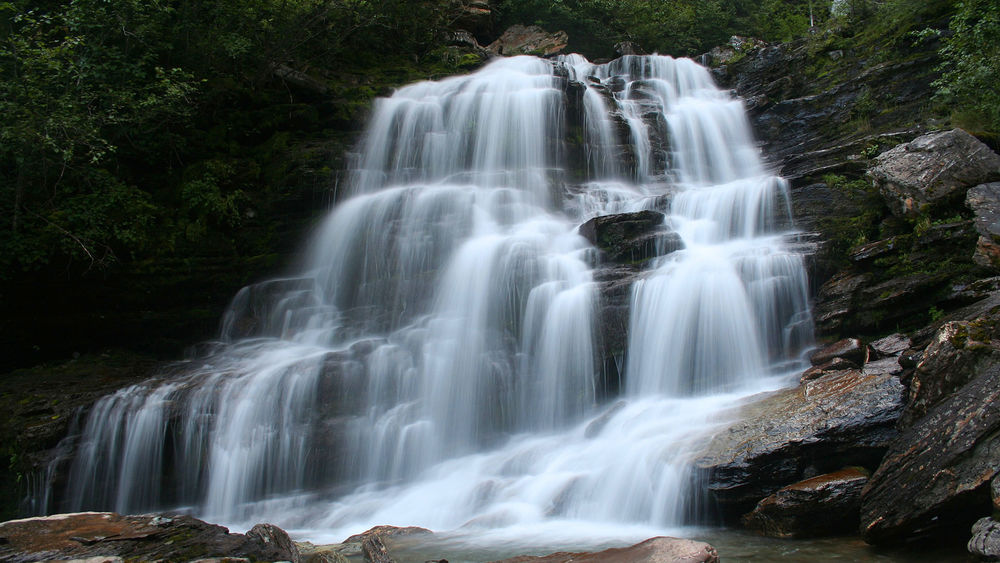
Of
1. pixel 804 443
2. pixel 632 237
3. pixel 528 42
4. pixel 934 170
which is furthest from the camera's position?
pixel 528 42

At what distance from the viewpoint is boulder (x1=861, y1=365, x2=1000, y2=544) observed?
13.9ft

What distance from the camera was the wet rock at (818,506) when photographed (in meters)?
5.12

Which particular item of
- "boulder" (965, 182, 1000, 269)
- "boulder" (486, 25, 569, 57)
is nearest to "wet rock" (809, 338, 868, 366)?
"boulder" (965, 182, 1000, 269)

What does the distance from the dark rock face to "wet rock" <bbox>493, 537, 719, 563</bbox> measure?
2375mm

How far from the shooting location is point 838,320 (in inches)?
325

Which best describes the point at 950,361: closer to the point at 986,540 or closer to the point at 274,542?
the point at 986,540

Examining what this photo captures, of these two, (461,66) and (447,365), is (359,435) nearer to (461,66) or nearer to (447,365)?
(447,365)

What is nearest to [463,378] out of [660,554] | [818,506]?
[818,506]

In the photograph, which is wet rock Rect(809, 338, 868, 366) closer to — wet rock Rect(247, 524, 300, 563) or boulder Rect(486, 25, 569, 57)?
wet rock Rect(247, 524, 300, 563)

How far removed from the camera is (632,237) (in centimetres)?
1136

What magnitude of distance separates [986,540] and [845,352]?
3812mm

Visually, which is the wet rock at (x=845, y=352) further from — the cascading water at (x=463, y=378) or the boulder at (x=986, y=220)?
the boulder at (x=986, y=220)

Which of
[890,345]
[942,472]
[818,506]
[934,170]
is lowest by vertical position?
[818,506]

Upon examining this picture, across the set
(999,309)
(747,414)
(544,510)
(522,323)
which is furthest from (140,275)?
(999,309)
